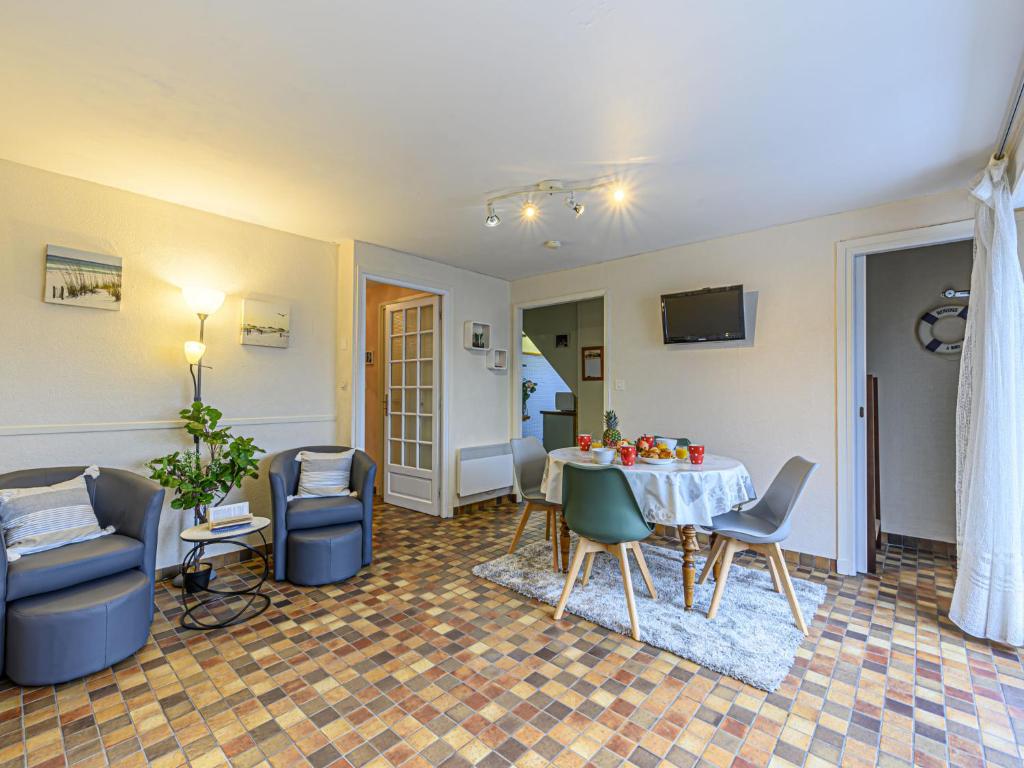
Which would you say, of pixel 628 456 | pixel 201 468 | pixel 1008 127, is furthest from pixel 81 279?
pixel 1008 127

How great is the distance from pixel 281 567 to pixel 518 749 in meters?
2.05

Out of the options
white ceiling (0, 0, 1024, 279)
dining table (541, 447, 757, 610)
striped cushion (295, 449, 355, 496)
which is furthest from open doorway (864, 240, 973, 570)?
striped cushion (295, 449, 355, 496)

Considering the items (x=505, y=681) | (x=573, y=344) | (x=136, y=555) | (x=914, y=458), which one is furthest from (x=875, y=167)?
(x=136, y=555)

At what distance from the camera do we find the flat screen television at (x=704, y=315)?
3699 millimetres

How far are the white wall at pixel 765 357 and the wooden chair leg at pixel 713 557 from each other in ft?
3.14

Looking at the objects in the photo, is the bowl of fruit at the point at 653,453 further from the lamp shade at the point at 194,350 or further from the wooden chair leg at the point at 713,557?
the lamp shade at the point at 194,350

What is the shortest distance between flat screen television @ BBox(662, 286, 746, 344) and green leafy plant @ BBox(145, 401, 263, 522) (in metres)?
3.39

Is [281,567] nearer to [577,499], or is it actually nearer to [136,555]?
[136,555]

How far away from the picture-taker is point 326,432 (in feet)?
13.1

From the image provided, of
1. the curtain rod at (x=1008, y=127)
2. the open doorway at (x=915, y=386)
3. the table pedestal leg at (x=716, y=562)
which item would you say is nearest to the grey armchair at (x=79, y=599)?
the table pedestal leg at (x=716, y=562)

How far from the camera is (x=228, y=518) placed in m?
2.69

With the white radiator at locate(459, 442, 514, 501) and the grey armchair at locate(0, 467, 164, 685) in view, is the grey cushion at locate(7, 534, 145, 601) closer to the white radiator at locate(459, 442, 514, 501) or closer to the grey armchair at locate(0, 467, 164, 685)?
the grey armchair at locate(0, 467, 164, 685)

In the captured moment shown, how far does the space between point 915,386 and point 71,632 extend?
5.54m

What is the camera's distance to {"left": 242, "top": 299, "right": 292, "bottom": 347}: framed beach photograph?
353 centimetres
